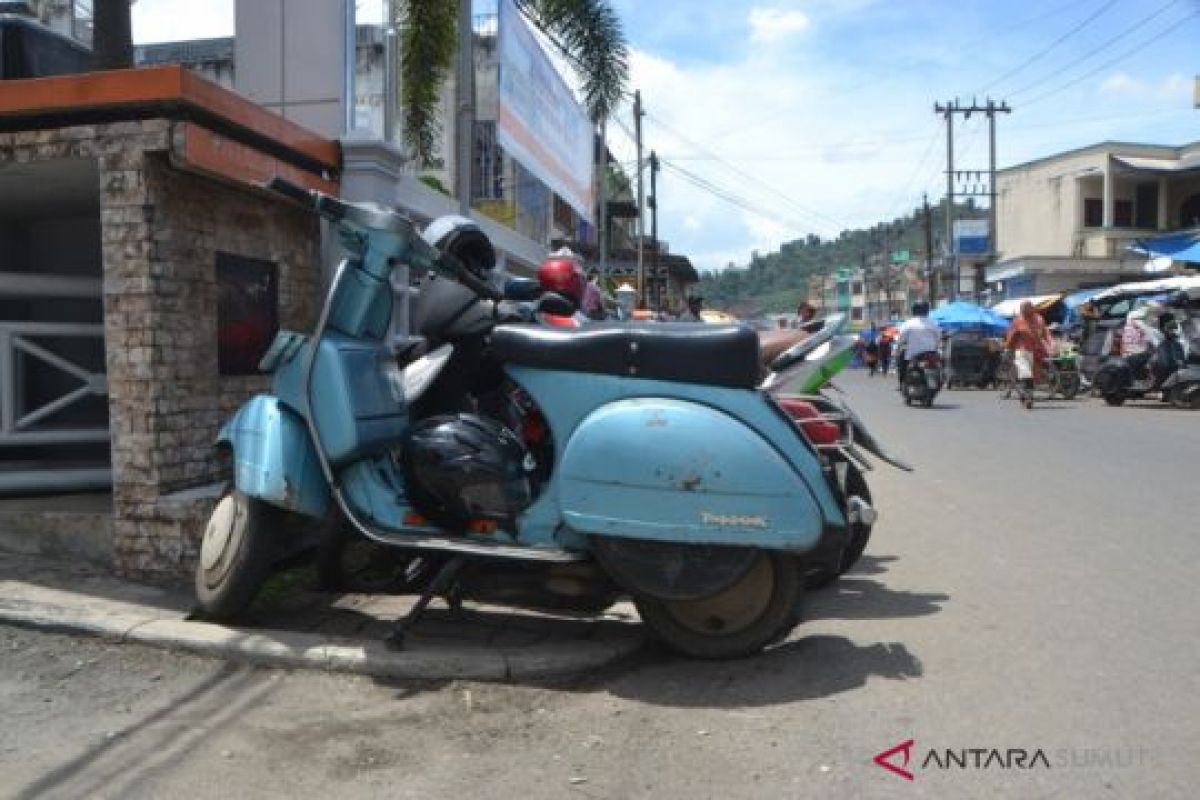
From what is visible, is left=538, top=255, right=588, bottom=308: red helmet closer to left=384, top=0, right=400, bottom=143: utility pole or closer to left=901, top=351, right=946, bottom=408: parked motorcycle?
left=384, top=0, right=400, bottom=143: utility pole

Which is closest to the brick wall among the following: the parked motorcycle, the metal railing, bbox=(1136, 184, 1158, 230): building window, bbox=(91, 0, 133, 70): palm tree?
the metal railing

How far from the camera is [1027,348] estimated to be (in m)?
16.7

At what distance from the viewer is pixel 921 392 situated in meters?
17.0

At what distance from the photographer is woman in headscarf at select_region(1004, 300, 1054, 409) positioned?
646 inches

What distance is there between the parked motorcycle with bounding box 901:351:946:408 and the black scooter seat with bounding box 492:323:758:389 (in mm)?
13782

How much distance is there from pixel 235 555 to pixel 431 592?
91 centimetres

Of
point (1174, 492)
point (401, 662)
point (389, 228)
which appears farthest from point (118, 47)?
point (1174, 492)

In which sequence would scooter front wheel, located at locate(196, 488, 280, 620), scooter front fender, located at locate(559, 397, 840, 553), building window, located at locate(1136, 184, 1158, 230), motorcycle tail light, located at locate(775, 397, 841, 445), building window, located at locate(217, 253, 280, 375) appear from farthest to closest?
1. building window, located at locate(1136, 184, 1158, 230)
2. building window, located at locate(217, 253, 280, 375)
3. motorcycle tail light, located at locate(775, 397, 841, 445)
4. scooter front wheel, located at locate(196, 488, 280, 620)
5. scooter front fender, located at locate(559, 397, 840, 553)

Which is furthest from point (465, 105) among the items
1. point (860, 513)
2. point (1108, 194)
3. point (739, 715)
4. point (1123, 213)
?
point (1123, 213)

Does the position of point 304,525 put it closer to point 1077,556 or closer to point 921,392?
point 1077,556

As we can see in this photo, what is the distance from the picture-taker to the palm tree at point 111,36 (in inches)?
333

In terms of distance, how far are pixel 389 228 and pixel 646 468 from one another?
1494 millimetres

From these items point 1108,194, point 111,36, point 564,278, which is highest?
point 1108,194

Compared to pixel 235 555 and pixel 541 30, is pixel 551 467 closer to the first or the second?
pixel 235 555
